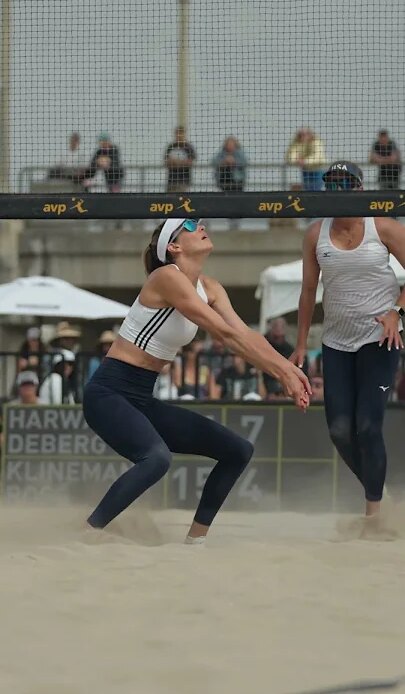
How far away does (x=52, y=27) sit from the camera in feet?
21.4

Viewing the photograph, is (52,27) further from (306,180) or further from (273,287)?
(273,287)

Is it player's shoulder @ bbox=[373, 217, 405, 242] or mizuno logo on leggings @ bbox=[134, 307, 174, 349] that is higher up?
player's shoulder @ bbox=[373, 217, 405, 242]

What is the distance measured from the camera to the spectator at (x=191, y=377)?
10555 millimetres

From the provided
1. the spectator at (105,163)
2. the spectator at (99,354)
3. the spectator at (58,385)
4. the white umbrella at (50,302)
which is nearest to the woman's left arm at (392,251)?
the spectator at (105,163)

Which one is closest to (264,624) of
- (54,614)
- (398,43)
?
(54,614)

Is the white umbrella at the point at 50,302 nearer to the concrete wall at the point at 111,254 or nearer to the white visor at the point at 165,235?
the concrete wall at the point at 111,254

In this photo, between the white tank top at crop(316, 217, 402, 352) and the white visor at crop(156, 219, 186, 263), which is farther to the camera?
the white tank top at crop(316, 217, 402, 352)

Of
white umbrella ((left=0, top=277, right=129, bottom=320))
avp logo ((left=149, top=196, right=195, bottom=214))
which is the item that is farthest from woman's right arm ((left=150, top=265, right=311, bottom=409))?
white umbrella ((left=0, top=277, right=129, bottom=320))

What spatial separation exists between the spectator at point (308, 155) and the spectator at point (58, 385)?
3814 millimetres

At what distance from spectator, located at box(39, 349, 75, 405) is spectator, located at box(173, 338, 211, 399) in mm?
960

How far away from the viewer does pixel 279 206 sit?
6258mm

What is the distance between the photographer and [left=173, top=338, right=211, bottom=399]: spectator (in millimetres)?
10555

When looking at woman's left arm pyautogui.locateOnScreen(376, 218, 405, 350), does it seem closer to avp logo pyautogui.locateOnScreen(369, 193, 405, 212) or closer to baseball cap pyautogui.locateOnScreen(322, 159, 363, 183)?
avp logo pyautogui.locateOnScreen(369, 193, 405, 212)

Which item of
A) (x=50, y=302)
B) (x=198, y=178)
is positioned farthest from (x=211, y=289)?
(x=50, y=302)
